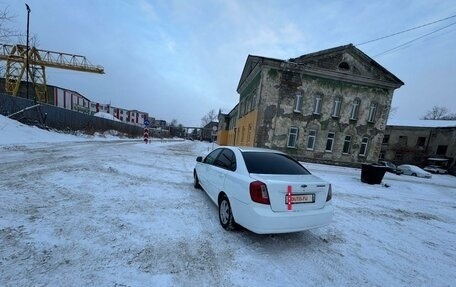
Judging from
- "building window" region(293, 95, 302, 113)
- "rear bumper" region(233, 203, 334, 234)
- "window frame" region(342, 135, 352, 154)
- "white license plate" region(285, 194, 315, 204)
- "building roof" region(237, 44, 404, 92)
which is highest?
"building roof" region(237, 44, 404, 92)

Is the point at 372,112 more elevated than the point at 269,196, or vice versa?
the point at 372,112

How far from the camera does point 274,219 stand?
3.27 m

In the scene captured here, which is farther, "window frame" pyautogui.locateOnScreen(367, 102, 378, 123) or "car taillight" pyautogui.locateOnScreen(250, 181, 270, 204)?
"window frame" pyautogui.locateOnScreen(367, 102, 378, 123)

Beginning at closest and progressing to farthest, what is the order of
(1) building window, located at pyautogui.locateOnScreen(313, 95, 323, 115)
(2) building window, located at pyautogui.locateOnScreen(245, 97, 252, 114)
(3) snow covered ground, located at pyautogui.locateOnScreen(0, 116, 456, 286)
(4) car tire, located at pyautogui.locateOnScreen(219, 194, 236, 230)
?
(3) snow covered ground, located at pyautogui.locateOnScreen(0, 116, 456, 286)
(4) car tire, located at pyautogui.locateOnScreen(219, 194, 236, 230)
(1) building window, located at pyautogui.locateOnScreen(313, 95, 323, 115)
(2) building window, located at pyautogui.locateOnScreen(245, 97, 252, 114)

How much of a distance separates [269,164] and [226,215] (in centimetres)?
125

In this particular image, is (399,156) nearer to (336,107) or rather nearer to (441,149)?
(441,149)

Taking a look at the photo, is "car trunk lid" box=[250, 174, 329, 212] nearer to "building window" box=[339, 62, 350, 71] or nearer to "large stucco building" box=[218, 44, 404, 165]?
"large stucco building" box=[218, 44, 404, 165]

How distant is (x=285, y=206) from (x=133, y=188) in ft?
14.5

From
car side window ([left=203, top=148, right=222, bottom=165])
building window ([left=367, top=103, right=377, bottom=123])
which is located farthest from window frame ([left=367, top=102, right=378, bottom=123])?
car side window ([left=203, top=148, right=222, bottom=165])

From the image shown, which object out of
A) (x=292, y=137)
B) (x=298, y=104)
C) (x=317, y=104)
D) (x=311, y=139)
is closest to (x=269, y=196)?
(x=292, y=137)

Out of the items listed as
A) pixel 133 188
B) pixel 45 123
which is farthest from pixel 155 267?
pixel 45 123

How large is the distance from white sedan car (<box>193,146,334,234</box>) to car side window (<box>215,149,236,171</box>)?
0.03m

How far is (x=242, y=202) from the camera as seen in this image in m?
3.54

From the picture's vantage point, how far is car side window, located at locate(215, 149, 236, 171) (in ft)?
14.4
